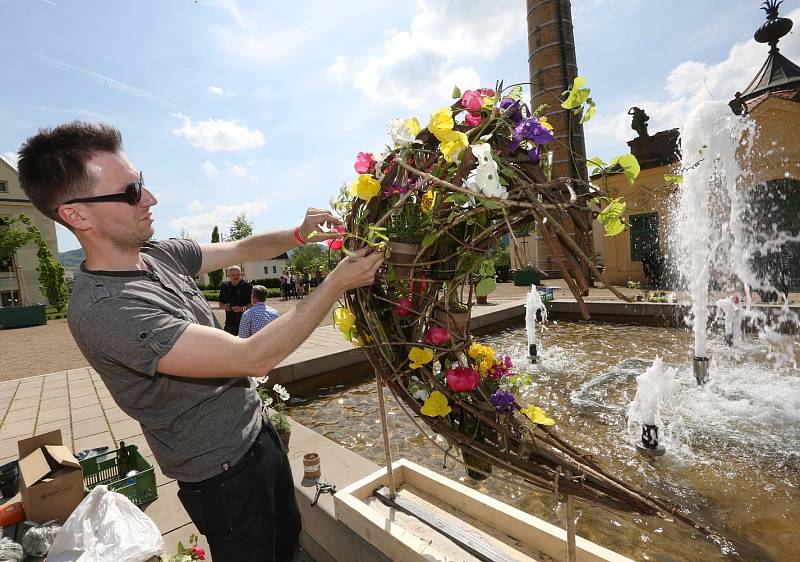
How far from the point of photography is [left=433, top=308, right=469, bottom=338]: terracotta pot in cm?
149

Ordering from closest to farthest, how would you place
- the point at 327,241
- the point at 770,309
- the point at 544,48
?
the point at 327,241, the point at 770,309, the point at 544,48

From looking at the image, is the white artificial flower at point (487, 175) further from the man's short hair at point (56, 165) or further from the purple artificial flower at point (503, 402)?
the man's short hair at point (56, 165)

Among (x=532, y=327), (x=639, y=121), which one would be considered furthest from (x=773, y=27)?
(x=532, y=327)

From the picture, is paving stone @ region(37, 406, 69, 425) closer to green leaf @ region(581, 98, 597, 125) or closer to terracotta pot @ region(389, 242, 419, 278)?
terracotta pot @ region(389, 242, 419, 278)

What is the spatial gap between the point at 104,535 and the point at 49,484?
0.96 meters

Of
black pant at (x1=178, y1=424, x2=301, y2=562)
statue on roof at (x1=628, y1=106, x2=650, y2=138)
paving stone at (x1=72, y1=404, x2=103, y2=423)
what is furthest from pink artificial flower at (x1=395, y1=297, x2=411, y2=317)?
statue on roof at (x1=628, y1=106, x2=650, y2=138)

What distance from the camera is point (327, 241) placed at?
165 centimetres

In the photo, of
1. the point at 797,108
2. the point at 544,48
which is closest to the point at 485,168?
the point at 797,108

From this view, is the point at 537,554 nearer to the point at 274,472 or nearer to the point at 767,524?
the point at 274,472

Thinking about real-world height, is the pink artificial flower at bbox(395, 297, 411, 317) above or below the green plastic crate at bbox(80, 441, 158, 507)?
above

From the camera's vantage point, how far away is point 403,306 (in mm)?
1422

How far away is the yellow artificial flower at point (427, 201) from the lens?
1.41 m

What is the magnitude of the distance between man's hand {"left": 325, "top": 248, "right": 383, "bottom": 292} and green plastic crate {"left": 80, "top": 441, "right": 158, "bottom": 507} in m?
2.84

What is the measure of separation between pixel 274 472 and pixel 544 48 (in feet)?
104
